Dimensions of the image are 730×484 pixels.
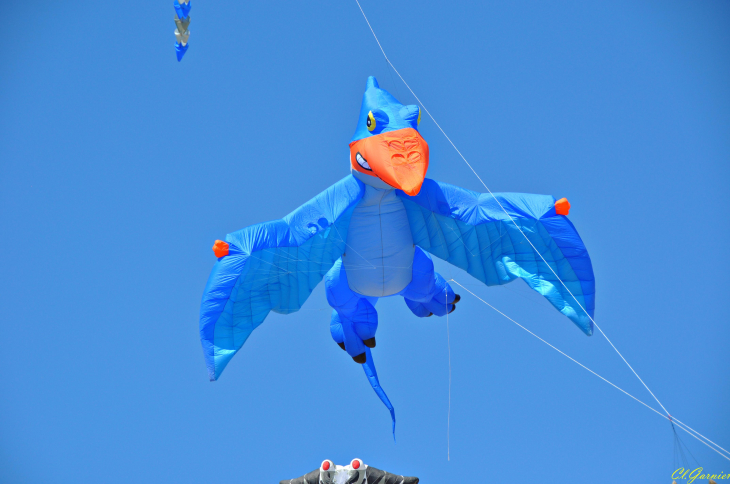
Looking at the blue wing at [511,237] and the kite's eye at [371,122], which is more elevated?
the kite's eye at [371,122]

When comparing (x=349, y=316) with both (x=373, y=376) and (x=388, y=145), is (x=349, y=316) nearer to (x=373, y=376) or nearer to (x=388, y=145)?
(x=373, y=376)

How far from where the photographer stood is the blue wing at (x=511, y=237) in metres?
9.05

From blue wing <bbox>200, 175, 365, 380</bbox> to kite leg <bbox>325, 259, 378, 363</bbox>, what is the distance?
1.39 feet

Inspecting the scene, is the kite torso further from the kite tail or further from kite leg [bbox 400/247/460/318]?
the kite tail

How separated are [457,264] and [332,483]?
2869 mm

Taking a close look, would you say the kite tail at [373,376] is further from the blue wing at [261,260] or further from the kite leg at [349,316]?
the blue wing at [261,260]

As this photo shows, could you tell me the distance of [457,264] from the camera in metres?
9.46

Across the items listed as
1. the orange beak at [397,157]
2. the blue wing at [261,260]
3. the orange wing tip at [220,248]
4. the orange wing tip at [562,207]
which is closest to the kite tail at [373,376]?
the blue wing at [261,260]

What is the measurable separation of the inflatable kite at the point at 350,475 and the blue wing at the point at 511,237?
8.61 ft

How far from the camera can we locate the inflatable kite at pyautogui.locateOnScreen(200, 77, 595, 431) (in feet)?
28.9

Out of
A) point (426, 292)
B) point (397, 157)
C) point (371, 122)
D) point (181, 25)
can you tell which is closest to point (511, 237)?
point (426, 292)

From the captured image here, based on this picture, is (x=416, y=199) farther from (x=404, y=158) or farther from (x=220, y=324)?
(x=220, y=324)

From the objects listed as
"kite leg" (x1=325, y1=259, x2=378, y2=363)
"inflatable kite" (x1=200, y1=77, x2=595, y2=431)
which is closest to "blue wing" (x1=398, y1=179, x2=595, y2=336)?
"inflatable kite" (x1=200, y1=77, x2=595, y2=431)

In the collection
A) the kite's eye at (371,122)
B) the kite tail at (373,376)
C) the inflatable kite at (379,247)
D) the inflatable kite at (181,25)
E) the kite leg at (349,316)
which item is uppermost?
the inflatable kite at (181,25)
